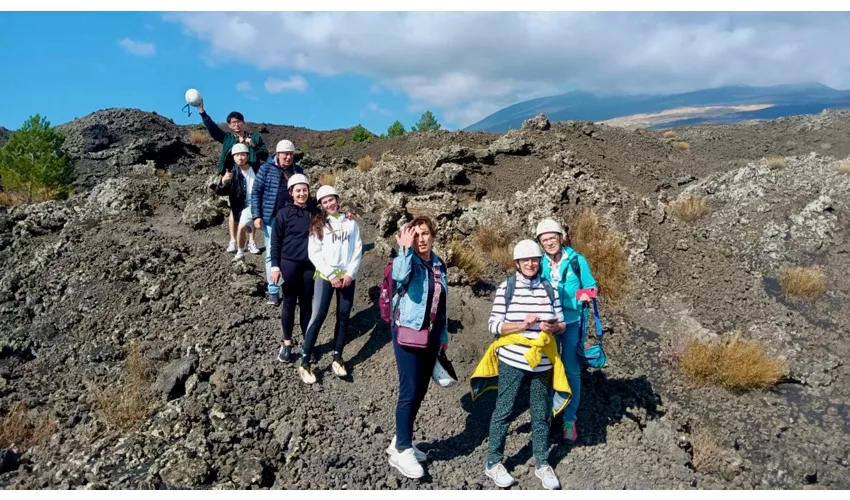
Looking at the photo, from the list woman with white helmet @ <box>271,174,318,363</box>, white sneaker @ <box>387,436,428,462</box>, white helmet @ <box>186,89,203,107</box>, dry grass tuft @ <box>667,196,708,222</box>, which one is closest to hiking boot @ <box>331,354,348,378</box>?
woman with white helmet @ <box>271,174,318,363</box>

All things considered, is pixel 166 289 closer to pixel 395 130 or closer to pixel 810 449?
pixel 810 449

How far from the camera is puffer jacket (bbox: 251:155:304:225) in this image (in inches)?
213

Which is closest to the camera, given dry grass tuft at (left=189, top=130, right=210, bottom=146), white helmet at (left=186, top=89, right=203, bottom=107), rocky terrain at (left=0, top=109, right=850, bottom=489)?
rocky terrain at (left=0, top=109, right=850, bottom=489)

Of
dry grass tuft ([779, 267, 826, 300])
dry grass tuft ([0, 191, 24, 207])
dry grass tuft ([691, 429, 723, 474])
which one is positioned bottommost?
dry grass tuft ([691, 429, 723, 474])

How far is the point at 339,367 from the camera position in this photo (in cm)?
503

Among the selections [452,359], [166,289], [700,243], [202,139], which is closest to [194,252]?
[166,289]

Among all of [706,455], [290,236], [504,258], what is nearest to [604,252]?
[504,258]

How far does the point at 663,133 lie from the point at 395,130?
14109mm

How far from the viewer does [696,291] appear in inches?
308

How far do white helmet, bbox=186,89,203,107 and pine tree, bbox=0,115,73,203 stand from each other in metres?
8.09

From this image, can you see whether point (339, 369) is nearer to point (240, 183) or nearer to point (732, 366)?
point (240, 183)

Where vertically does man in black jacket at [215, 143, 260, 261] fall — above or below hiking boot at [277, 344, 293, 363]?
above

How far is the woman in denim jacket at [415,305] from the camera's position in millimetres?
3367

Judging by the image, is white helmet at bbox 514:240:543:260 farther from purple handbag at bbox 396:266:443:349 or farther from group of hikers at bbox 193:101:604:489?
purple handbag at bbox 396:266:443:349
